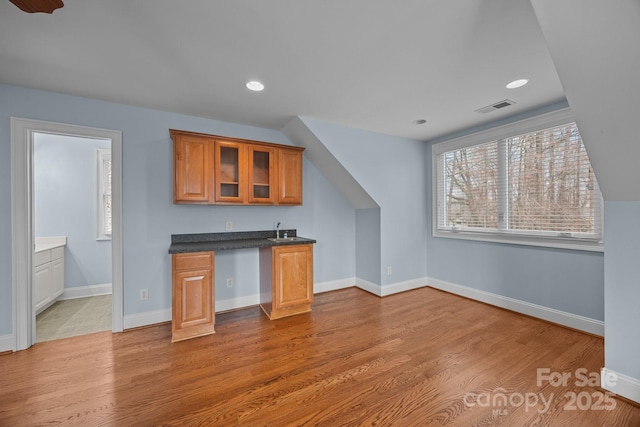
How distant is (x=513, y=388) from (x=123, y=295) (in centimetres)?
366

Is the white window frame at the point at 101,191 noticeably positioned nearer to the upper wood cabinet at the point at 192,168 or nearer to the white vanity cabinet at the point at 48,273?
the white vanity cabinet at the point at 48,273

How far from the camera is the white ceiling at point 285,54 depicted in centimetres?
151

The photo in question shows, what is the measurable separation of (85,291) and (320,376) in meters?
4.02

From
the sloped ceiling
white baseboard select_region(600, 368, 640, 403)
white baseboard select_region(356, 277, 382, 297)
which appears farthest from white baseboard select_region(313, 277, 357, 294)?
→ the sloped ceiling

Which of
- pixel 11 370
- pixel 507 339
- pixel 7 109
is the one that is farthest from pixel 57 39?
pixel 507 339

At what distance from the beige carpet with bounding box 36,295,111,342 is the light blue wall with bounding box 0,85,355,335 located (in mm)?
441

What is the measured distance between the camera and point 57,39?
68.0 inches

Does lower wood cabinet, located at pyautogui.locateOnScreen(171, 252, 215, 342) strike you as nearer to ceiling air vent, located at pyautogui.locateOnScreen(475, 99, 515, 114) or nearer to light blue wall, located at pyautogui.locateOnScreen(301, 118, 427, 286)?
light blue wall, located at pyautogui.locateOnScreen(301, 118, 427, 286)

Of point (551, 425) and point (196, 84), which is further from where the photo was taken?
point (196, 84)

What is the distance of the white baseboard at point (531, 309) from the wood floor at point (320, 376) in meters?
0.12

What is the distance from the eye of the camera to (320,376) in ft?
6.52

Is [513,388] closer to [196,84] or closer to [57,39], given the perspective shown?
[196,84]

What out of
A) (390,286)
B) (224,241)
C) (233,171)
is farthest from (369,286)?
(233,171)

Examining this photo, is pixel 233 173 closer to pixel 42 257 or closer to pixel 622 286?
pixel 42 257
